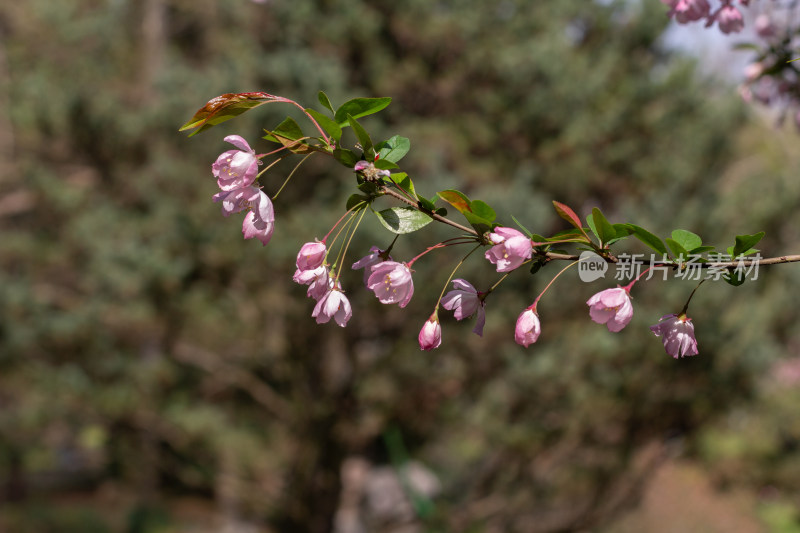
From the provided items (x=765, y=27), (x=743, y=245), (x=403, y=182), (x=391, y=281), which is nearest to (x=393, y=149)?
(x=403, y=182)

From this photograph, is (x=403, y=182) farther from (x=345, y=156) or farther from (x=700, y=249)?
(x=700, y=249)

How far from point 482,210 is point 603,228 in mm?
130

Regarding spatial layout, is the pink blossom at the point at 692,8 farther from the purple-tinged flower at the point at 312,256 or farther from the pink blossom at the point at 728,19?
the purple-tinged flower at the point at 312,256

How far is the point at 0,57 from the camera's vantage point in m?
7.83

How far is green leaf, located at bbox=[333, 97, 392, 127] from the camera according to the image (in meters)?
0.71

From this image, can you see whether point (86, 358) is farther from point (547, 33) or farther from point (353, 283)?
point (547, 33)

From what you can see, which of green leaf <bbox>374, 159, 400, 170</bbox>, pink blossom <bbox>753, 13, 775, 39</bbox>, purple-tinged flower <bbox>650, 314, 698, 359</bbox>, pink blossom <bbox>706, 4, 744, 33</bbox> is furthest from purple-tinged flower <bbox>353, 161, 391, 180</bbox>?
pink blossom <bbox>753, 13, 775, 39</bbox>

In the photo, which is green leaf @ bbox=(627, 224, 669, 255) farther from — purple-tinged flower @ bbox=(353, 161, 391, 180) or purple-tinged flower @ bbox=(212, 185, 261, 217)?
purple-tinged flower @ bbox=(212, 185, 261, 217)

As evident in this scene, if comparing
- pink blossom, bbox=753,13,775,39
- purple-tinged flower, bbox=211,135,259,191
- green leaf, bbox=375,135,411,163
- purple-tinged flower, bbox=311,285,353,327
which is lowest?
purple-tinged flower, bbox=311,285,353,327

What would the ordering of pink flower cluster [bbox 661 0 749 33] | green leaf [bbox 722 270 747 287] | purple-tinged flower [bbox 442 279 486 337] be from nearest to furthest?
green leaf [bbox 722 270 747 287]
purple-tinged flower [bbox 442 279 486 337]
pink flower cluster [bbox 661 0 749 33]

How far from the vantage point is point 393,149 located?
29.1 inches

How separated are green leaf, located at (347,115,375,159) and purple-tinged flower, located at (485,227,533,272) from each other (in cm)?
16

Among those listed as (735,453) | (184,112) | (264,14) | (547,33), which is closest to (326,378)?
(184,112)

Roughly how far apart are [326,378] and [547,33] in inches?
108
